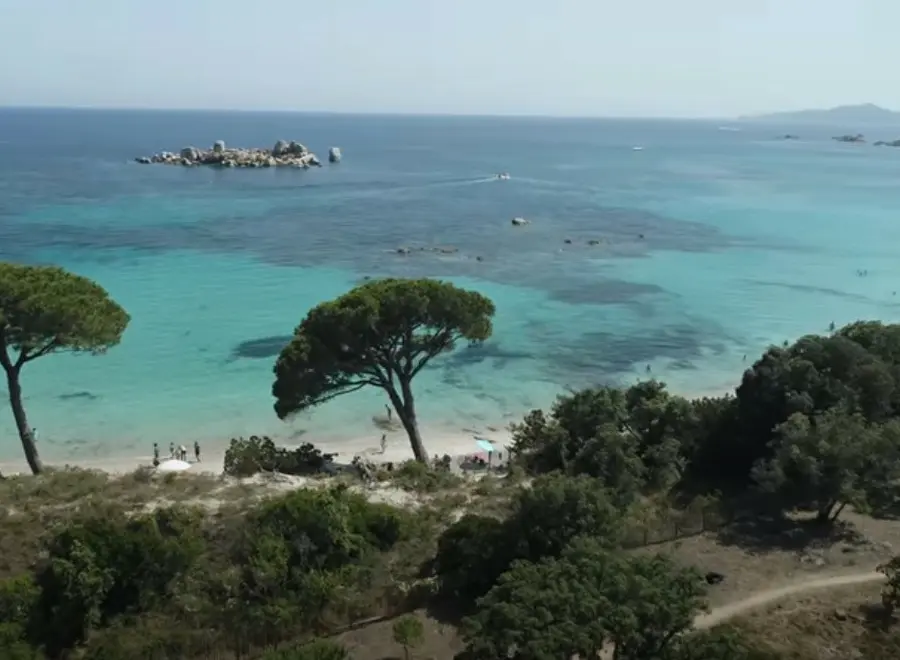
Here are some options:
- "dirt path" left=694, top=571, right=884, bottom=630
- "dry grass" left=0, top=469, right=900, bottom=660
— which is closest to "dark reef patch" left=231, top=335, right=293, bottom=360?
"dry grass" left=0, top=469, right=900, bottom=660

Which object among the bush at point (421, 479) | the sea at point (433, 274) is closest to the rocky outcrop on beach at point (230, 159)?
the sea at point (433, 274)

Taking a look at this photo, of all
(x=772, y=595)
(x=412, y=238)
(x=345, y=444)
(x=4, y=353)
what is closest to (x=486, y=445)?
(x=345, y=444)

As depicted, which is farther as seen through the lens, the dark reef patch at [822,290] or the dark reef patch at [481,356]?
the dark reef patch at [822,290]

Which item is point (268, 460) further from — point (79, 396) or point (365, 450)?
point (79, 396)

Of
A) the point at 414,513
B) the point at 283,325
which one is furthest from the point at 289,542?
the point at 283,325

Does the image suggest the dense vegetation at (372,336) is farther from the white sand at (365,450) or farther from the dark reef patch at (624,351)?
the dark reef patch at (624,351)

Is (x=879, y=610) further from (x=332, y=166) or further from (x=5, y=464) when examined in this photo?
(x=332, y=166)
